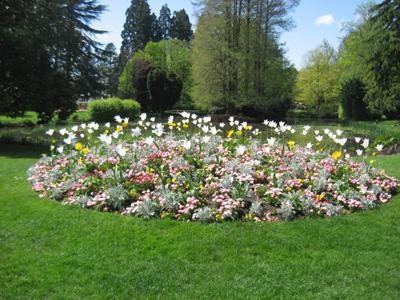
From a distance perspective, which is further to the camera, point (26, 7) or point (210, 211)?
point (26, 7)

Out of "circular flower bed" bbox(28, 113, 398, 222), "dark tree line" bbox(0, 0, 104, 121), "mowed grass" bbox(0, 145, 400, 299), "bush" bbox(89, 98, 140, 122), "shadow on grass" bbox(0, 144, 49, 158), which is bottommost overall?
"mowed grass" bbox(0, 145, 400, 299)

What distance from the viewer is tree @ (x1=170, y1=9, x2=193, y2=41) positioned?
67750 mm

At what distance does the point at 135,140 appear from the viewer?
8656mm

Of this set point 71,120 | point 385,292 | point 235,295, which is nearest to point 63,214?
point 235,295

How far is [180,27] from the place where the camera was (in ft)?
224

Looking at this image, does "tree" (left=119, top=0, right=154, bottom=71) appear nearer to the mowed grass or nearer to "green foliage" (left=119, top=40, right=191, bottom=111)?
"green foliage" (left=119, top=40, right=191, bottom=111)

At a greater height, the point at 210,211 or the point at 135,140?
the point at 135,140

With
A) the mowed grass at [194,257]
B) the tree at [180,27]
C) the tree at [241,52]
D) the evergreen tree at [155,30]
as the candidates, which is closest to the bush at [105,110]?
the tree at [241,52]

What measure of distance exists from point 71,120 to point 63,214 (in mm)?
25382

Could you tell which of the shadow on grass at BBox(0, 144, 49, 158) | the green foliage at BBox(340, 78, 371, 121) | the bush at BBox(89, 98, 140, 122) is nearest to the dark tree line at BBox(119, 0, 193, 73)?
the bush at BBox(89, 98, 140, 122)

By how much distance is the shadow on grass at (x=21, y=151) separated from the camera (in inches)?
507

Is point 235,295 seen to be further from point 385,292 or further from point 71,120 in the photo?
point 71,120

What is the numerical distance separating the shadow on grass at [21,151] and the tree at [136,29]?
159 feet

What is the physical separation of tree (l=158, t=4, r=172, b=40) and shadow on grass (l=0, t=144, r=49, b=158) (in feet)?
178
